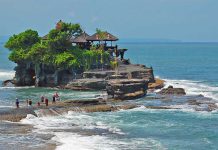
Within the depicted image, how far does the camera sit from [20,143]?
45.7 metres

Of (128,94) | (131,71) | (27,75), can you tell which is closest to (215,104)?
(128,94)

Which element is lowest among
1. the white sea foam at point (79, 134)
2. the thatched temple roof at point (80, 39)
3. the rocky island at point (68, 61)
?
the white sea foam at point (79, 134)

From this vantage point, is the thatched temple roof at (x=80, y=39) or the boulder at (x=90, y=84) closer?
the boulder at (x=90, y=84)

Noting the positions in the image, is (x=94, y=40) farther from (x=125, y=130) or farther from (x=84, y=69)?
(x=125, y=130)

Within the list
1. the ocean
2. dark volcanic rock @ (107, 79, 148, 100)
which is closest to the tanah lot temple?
dark volcanic rock @ (107, 79, 148, 100)

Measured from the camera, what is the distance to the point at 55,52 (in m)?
92.8

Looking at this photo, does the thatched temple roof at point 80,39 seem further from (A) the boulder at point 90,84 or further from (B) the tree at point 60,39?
(A) the boulder at point 90,84

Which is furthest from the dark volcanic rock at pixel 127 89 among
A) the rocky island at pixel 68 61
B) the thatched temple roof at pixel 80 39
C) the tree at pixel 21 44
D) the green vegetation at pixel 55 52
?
the tree at pixel 21 44

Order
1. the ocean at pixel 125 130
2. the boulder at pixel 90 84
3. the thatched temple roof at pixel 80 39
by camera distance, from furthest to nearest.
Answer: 1. the thatched temple roof at pixel 80 39
2. the boulder at pixel 90 84
3. the ocean at pixel 125 130

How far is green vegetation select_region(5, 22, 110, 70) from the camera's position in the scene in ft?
298

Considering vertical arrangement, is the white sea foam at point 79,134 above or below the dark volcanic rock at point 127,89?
below

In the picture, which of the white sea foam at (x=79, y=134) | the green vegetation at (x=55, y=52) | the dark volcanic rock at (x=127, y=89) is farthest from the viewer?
the green vegetation at (x=55, y=52)

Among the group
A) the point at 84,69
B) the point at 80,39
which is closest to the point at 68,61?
the point at 84,69

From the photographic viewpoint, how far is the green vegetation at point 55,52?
298 feet
